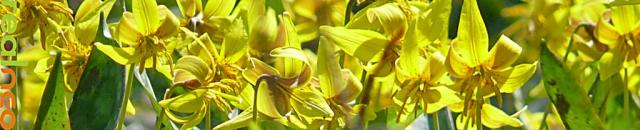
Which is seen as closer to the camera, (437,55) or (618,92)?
(437,55)

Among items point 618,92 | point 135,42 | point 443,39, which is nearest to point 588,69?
point 618,92

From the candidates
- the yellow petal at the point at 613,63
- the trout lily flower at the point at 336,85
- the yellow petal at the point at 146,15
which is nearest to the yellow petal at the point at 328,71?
the trout lily flower at the point at 336,85

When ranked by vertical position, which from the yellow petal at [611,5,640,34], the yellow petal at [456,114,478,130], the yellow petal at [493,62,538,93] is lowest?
the yellow petal at [456,114,478,130]

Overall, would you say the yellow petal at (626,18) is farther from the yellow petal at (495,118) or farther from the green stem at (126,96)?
the green stem at (126,96)

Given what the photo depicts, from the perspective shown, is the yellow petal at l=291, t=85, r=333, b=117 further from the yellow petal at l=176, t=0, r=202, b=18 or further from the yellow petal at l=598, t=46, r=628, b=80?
the yellow petal at l=598, t=46, r=628, b=80

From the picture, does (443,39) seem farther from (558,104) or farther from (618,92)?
(618,92)

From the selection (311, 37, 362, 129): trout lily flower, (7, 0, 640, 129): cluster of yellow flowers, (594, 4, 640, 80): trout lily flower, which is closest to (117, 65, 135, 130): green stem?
(7, 0, 640, 129): cluster of yellow flowers
